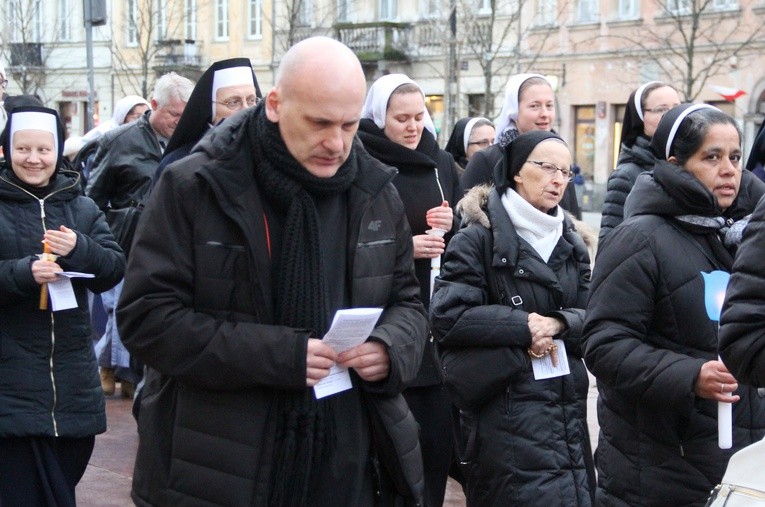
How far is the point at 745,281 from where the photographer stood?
3732mm

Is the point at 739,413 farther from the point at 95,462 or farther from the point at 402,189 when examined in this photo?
the point at 95,462

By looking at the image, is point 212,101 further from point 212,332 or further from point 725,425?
point 725,425

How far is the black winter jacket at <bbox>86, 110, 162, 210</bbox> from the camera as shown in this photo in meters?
8.54

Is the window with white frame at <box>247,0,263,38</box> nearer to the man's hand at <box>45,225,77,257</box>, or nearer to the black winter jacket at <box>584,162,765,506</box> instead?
the man's hand at <box>45,225,77,257</box>

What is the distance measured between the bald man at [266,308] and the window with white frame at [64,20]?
50481 millimetres

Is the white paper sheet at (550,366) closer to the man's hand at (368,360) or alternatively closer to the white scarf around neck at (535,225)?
the white scarf around neck at (535,225)

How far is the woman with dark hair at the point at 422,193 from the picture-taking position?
257 inches

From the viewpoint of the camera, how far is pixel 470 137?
34.1ft

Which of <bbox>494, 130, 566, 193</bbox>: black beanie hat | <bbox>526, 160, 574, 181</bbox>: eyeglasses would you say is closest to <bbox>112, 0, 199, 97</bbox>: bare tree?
<bbox>494, 130, 566, 193</bbox>: black beanie hat

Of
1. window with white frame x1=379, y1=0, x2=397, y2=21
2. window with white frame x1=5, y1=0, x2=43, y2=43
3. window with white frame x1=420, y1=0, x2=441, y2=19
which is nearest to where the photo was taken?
window with white frame x1=5, y1=0, x2=43, y2=43

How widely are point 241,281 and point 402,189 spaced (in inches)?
123

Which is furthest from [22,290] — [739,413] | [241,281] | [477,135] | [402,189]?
[477,135]

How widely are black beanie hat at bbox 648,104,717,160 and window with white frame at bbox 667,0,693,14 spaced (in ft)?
98.9

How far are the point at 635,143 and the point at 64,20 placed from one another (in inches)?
1868
